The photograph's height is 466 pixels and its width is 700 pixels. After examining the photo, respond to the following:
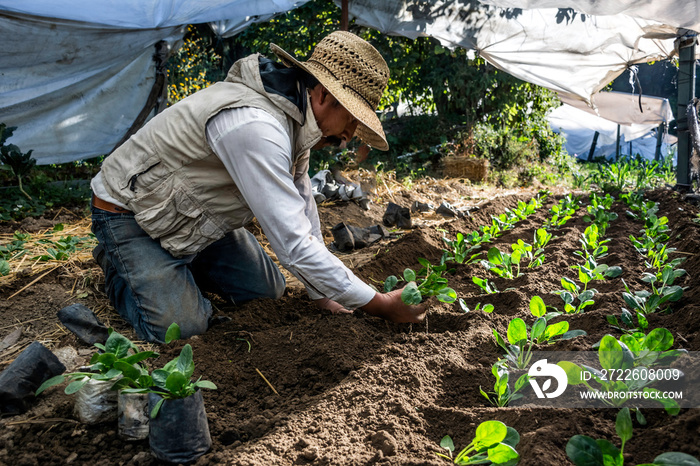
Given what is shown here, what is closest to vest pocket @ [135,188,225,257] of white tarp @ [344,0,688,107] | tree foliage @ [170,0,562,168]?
white tarp @ [344,0,688,107]

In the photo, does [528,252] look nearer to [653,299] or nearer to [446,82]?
[653,299]

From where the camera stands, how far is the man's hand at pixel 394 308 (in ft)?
6.69

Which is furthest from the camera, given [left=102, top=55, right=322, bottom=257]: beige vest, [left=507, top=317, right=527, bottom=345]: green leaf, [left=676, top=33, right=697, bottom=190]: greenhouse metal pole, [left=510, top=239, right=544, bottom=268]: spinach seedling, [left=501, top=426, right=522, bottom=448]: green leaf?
[left=676, top=33, right=697, bottom=190]: greenhouse metal pole

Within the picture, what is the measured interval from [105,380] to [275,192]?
0.81 meters

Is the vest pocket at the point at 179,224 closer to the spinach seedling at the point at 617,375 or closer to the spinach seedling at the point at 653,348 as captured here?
the spinach seedling at the point at 617,375

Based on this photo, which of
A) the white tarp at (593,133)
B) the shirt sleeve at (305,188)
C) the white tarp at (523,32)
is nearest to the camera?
the shirt sleeve at (305,188)

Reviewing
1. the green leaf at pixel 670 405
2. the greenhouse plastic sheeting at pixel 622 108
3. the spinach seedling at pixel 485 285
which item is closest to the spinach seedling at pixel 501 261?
the spinach seedling at pixel 485 285

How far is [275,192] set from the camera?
6.22 feet

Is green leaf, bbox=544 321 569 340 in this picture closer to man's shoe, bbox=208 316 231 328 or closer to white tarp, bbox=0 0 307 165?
man's shoe, bbox=208 316 231 328

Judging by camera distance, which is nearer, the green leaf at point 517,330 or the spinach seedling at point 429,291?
the green leaf at point 517,330

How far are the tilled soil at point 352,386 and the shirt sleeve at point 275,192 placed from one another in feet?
0.78

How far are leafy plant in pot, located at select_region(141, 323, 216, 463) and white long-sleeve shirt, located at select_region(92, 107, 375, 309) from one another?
2.16ft

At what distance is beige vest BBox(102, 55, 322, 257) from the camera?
83.1 inches

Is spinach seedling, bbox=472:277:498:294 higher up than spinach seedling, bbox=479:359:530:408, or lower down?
lower down
